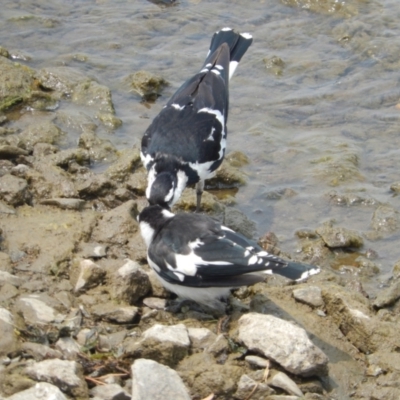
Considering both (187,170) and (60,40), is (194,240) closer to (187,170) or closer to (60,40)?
(187,170)

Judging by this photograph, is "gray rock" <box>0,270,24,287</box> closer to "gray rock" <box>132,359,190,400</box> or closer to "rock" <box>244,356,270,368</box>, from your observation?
"gray rock" <box>132,359,190,400</box>

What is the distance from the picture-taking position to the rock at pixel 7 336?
4.27 metres

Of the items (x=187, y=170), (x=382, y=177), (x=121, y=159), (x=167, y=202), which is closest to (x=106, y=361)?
(x=167, y=202)

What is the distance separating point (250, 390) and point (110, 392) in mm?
778

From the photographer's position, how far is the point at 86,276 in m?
5.40

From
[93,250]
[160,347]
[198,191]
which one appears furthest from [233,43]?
[160,347]

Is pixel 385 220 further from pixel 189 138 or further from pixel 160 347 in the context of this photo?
pixel 160 347

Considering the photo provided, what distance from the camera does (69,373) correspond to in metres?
4.09

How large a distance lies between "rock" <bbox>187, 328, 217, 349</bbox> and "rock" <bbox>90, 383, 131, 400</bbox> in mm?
761

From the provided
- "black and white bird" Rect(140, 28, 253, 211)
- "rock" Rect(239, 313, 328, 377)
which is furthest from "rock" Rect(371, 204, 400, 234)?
"rock" Rect(239, 313, 328, 377)

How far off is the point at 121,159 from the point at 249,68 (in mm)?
3203

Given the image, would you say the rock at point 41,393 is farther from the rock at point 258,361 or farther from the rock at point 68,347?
the rock at point 258,361

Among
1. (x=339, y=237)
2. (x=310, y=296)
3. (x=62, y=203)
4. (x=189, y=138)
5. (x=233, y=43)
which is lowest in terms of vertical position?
(x=339, y=237)

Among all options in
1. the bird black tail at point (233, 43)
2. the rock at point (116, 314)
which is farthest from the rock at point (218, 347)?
the bird black tail at point (233, 43)
